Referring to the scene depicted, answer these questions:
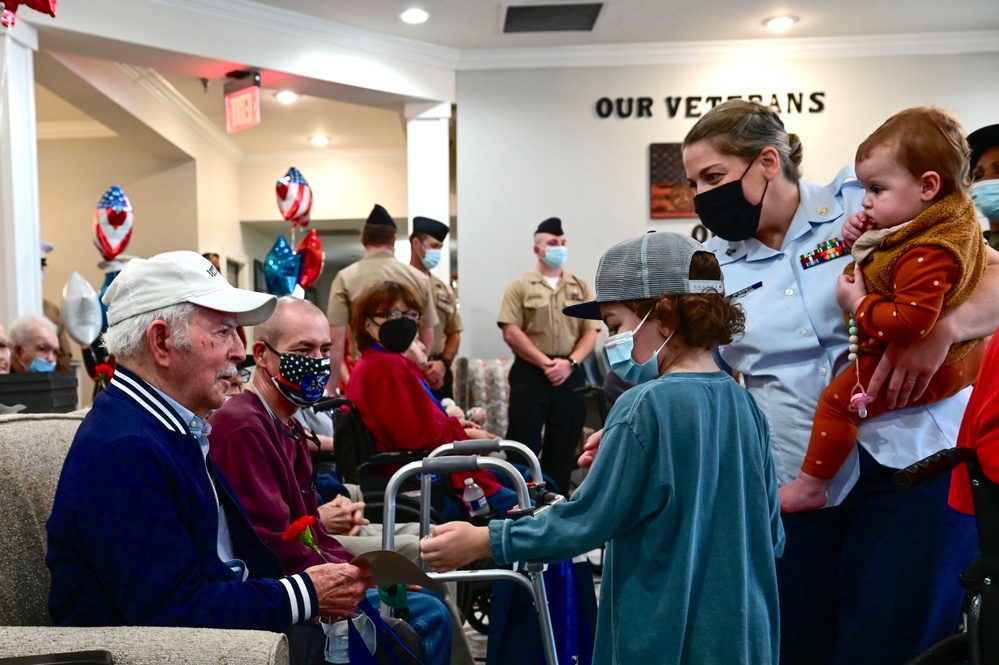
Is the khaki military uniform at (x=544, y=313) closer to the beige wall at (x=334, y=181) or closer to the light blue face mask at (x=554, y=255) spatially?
the light blue face mask at (x=554, y=255)

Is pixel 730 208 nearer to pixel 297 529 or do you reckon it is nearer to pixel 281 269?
pixel 297 529

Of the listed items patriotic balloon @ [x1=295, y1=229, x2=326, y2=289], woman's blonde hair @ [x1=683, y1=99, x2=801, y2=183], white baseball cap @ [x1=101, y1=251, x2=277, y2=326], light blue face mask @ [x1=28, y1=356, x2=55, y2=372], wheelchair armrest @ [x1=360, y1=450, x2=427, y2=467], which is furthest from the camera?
patriotic balloon @ [x1=295, y1=229, x2=326, y2=289]

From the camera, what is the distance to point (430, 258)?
5.88 meters

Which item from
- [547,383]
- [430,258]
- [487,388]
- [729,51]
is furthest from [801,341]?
[729,51]

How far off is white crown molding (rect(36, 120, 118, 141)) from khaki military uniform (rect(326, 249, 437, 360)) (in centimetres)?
518

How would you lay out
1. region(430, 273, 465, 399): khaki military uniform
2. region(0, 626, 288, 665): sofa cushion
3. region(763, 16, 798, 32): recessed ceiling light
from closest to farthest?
region(0, 626, 288, 665): sofa cushion < region(430, 273, 465, 399): khaki military uniform < region(763, 16, 798, 32): recessed ceiling light

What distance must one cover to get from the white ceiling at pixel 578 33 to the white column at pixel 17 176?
0.28 meters

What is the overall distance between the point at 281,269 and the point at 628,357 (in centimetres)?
384

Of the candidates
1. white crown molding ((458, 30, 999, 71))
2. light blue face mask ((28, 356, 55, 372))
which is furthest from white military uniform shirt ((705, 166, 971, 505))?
white crown molding ((458, 30, 999, 71))

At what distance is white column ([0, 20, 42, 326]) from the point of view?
512 centimetres

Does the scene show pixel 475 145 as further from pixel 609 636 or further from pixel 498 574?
pixel 609 636

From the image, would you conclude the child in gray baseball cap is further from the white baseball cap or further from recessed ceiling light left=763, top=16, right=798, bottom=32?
recessed ceiling light left=763, top=16, right=798, bottom=32

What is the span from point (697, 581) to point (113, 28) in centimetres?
545

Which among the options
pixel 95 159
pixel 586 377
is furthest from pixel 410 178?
pixel 95 159
